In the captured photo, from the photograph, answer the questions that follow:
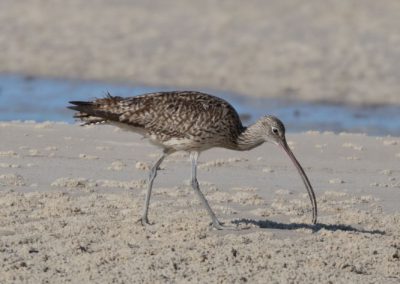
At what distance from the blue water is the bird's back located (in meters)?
10.6

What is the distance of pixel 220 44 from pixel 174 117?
65.6 ft

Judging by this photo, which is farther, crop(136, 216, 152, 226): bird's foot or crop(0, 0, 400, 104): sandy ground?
crop(0, 0, 400, 104): sandy ground

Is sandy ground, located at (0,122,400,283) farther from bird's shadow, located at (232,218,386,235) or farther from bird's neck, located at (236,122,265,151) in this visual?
bird's neck, located at (236,122,265,151)

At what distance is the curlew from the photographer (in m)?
10.6

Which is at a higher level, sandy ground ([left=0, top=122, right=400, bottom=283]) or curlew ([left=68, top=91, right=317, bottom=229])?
curlew ([left=68, top=91, right=317, bottom=229])

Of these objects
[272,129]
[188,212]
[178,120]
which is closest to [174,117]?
[178,120]

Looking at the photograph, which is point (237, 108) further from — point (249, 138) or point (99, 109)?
point (99, 109)

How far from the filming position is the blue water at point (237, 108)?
2227cm

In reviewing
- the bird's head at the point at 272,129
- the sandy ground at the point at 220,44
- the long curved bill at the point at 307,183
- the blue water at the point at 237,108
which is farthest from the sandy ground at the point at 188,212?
the sandy ground at the point at 220,44

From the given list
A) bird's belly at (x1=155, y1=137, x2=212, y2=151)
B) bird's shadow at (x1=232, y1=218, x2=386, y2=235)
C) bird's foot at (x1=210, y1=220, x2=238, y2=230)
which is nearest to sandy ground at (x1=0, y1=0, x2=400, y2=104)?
bird's shadow at (x1=232, y1=218, x2=386, y2=235)

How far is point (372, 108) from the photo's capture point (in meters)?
25.1

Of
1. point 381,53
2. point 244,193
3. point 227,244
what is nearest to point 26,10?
point 381,53

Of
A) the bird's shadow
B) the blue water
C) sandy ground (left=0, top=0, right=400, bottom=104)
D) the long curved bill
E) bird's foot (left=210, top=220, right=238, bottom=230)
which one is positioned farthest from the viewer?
sandy ground (left=0, top=0, right=400, bottom=104)

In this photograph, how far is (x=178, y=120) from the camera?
34.8 feet
